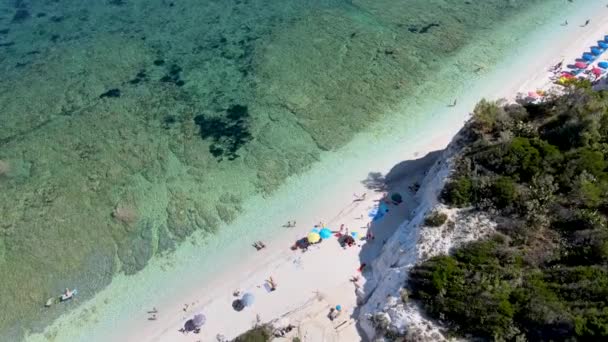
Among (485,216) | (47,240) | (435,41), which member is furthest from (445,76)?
(47,240)

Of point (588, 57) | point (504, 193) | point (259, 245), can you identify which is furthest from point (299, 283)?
point (588, 57)

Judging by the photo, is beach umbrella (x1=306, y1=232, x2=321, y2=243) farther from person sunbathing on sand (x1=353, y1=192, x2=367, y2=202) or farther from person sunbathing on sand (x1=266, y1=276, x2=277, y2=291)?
person sunbathing on sand (x1=353, y1=192, x2=367, y2=202)

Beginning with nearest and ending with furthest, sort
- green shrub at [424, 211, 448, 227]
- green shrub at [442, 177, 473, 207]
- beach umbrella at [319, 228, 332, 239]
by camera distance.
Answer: green shrub at [424, 211, 448, 227] → green shrub at [442, 177, 473, 207] → beach umbrella at [319, 228, 332, 239]

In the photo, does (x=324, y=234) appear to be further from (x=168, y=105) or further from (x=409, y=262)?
(x=168, y=105)

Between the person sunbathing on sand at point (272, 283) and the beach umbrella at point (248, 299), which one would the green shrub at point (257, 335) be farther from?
the person sunbathing on sand at point (272, 283)

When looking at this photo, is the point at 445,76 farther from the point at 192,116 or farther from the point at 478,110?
the point at 192,116

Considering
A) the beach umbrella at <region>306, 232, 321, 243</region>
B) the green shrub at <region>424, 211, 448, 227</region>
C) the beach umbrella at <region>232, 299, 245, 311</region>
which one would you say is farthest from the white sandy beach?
the green shrub at <region>424, 211, 448, 227</region>
